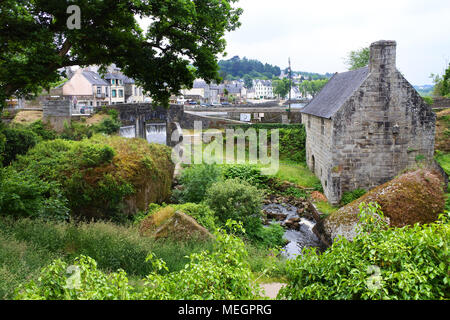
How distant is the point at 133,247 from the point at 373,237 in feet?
20.2

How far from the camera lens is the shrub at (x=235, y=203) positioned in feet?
52.2

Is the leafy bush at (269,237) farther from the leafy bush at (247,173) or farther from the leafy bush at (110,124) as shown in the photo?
the leafy bush at (110,124)

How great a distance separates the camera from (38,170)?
13.2 m

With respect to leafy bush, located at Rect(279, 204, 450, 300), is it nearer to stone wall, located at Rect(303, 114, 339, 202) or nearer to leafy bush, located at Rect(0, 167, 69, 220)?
leafy bush, located at Rect(0, 167, 69, 220)

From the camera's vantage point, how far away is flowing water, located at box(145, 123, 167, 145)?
3009 centimetres

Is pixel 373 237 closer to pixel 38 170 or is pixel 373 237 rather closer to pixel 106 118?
pixel 38 170

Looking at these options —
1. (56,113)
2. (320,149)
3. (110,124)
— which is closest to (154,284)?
(56,113)

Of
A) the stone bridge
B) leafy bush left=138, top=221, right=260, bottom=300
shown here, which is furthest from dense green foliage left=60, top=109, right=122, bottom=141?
leafy bush left=138, top=221, right=260, bottom=300

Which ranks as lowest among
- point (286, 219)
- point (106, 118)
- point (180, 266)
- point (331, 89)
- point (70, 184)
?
point (286, 219)

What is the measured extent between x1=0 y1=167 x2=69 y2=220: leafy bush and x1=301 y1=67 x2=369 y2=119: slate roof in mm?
14738

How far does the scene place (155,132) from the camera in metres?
31.1

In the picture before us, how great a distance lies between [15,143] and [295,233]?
13296 millimetres

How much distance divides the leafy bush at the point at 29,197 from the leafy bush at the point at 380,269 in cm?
833
